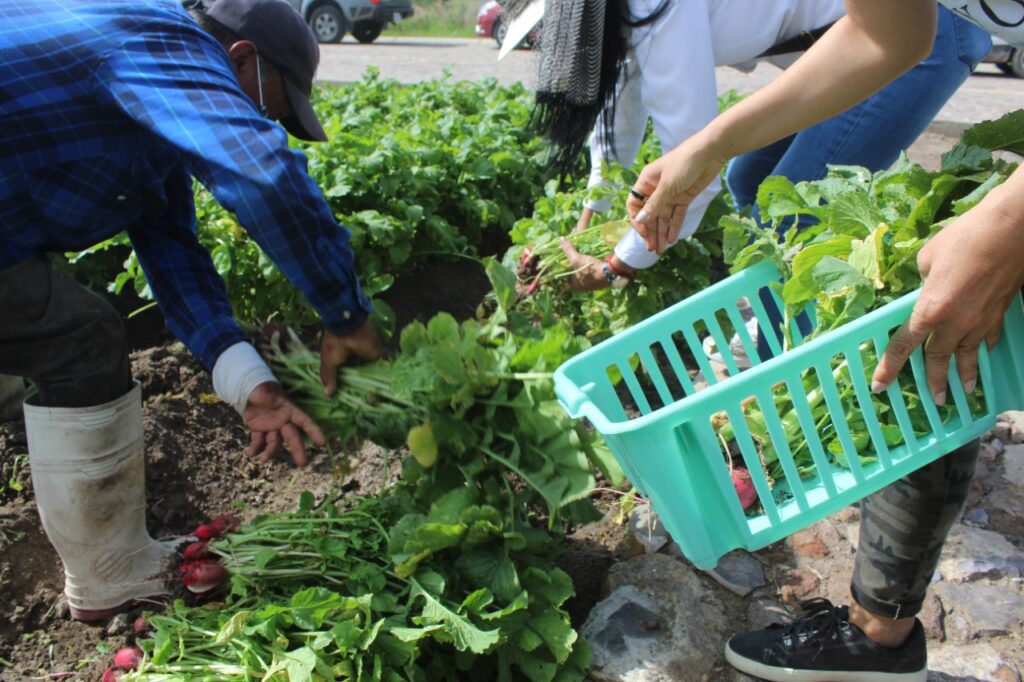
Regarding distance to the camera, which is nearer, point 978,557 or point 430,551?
point 430,551

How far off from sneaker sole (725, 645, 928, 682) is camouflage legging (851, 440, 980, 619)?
17 centimetres

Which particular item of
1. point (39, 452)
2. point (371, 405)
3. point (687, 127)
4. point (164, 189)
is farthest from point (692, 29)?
point (39, 452)

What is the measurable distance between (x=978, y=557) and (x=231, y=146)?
7.26 ft

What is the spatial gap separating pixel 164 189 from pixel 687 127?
1.47 meters

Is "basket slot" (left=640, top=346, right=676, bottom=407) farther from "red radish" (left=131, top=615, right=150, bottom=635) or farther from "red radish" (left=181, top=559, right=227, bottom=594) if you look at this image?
"red radish" (left=131, top=615, right=150, bottom=635)

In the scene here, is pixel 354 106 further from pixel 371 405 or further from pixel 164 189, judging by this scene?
pixel 371 405

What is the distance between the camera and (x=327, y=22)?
17.1m

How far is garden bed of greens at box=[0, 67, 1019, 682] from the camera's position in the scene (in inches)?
76.9

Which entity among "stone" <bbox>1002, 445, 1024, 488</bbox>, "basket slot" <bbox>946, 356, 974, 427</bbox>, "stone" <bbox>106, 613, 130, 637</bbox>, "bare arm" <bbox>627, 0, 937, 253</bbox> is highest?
"bare arm" <bbox>627, 0, 937, 253</bbox>

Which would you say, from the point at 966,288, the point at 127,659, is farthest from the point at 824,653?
the point at 127,659

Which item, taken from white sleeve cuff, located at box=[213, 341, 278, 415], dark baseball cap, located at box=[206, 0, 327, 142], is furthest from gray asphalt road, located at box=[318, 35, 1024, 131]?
white sleeve cuff, located at box=[213, 341, 278, 415]

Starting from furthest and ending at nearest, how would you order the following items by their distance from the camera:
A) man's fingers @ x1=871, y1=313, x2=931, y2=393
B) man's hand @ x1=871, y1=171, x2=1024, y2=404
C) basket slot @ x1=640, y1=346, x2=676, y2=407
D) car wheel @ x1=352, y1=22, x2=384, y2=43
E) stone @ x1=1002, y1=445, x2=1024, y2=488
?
car wheel @ x1=352, y1=22, x2=384, y2=43 → stone @ x1=1002, y1=445, x2=1024, y2=488 → basket slot @ x1=640, y1=346, x2=676, y2=407 → man's fingers @ x1=871, y1=313, x2=931, y2=393 → man's hand @ x1=871, y1=171, x2=1024, y2=404

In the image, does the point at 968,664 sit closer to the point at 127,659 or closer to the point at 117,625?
the point at 127,659

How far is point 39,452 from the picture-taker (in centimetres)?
223
